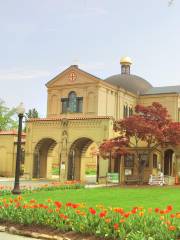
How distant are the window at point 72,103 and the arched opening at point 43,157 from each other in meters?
5.80

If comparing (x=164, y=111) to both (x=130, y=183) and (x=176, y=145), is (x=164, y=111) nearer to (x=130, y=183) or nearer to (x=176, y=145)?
(x=176, y=145)

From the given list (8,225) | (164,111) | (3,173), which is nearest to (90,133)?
(164,111)

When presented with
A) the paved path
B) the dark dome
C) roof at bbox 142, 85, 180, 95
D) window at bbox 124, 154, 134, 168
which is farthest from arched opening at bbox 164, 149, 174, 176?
the paved path

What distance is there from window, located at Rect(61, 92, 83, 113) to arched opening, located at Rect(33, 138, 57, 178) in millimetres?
5797

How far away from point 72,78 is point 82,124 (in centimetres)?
962

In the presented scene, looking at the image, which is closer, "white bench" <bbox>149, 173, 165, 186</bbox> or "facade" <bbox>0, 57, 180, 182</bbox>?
"white bench" <bbox>149, 173, 165, 186</bbox>

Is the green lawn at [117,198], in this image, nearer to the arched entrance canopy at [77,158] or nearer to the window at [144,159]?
the window at [144,159]

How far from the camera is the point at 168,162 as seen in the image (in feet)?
144

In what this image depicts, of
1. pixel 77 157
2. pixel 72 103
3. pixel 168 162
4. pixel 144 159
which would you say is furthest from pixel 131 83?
pixel 144 159

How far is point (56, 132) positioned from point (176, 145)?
12781 millimetres

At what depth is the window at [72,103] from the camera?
165 ft

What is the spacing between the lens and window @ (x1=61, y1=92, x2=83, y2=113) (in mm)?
50375

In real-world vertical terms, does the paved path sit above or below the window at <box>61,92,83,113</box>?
below

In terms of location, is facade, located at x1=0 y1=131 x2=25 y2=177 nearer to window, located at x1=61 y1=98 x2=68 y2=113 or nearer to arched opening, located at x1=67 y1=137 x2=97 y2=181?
window, located at x1=61 y1=98 x2=68 y2=113
